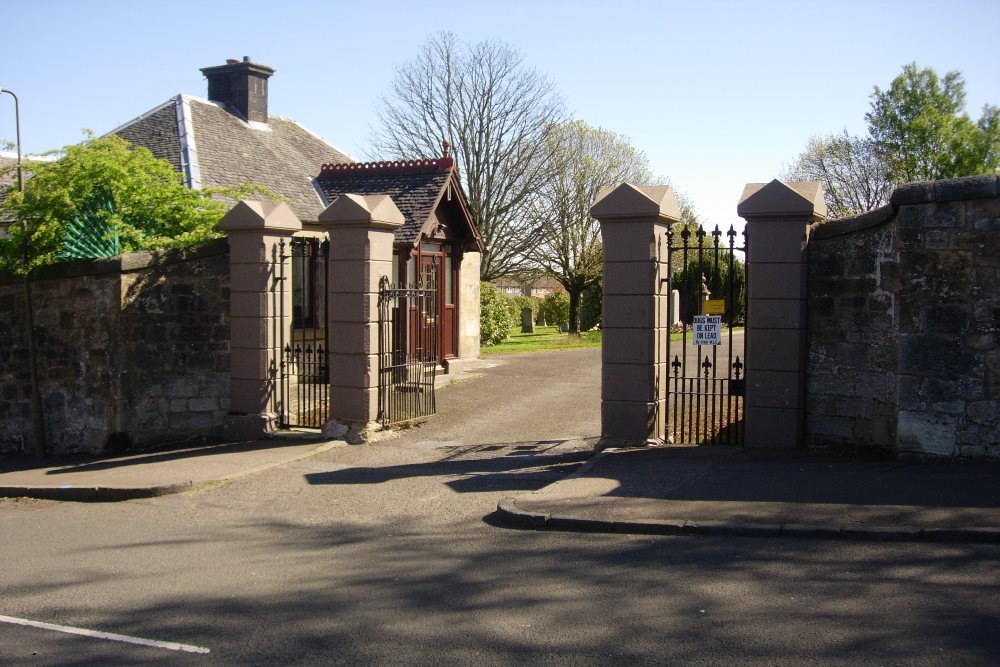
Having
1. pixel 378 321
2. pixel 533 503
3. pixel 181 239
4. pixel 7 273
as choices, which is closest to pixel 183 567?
pixel 533 503

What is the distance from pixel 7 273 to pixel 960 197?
11.7m

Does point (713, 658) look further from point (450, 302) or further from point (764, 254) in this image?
point (450, 302)

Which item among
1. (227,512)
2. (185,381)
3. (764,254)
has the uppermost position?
(764,254)

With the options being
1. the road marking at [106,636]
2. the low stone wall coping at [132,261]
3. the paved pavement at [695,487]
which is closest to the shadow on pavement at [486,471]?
the paved pavement at [695,487]

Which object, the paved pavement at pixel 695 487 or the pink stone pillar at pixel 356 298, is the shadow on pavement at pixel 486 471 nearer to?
→ the paved pavement at pixel 695 487

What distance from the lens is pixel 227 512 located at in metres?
8.34

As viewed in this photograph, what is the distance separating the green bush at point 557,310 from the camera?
44.0 meters

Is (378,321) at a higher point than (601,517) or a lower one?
higher

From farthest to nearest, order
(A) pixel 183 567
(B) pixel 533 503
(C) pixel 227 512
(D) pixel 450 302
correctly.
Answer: (D) pixel 450 302
(C) pixel 227 512
(B) pixel 533 503
(A) pixel 183 567

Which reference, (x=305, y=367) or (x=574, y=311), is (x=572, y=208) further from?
(x=305, y=367)

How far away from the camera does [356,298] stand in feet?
36.1

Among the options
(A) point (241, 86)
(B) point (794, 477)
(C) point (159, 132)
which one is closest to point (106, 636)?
(B) point (794, 477)

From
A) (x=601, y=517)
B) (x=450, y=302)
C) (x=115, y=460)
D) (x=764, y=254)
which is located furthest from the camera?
(x=450, y=302)

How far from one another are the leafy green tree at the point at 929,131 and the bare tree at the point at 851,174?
1.16m
